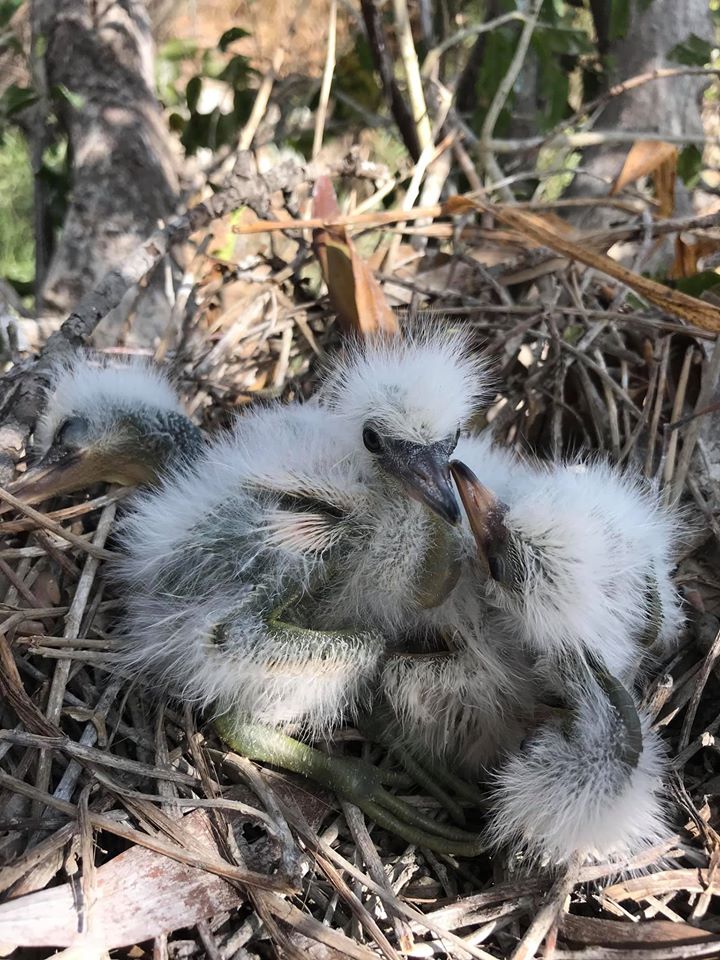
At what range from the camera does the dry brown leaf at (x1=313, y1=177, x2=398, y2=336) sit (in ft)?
3.86

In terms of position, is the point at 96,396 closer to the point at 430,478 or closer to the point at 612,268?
the point at 430,478

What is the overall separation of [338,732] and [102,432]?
48cm

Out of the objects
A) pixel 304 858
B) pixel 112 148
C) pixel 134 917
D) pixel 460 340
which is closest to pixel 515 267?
pixel 460 340

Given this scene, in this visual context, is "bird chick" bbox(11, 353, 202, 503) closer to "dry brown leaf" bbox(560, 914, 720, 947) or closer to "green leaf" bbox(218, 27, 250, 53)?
"dry brown leaf" bbox(560, 914, 720, 947)

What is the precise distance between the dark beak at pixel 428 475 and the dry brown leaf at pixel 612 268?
1.51ft

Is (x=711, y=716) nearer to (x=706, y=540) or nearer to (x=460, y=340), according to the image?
(x=706, y=540)

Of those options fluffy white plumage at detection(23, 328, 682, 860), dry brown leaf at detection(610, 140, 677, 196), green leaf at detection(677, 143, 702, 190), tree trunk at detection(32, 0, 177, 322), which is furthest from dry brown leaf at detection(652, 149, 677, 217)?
tree trunk at detection(32, 0, 177, 322)

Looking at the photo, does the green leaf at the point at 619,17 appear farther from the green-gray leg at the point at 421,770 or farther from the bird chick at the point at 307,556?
the green-gray leg at the point at 421,770

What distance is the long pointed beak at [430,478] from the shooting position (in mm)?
768

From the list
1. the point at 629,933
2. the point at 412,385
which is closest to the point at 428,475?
the point at 412,385

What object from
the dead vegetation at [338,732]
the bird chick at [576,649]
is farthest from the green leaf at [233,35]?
the bird chick at [576,649]

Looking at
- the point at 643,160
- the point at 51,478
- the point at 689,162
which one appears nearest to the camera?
the point at 51,478

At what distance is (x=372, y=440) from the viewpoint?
2.78 ft

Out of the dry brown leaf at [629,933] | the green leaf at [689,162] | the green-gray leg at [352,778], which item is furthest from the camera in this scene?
the green leaf at [689,162]
